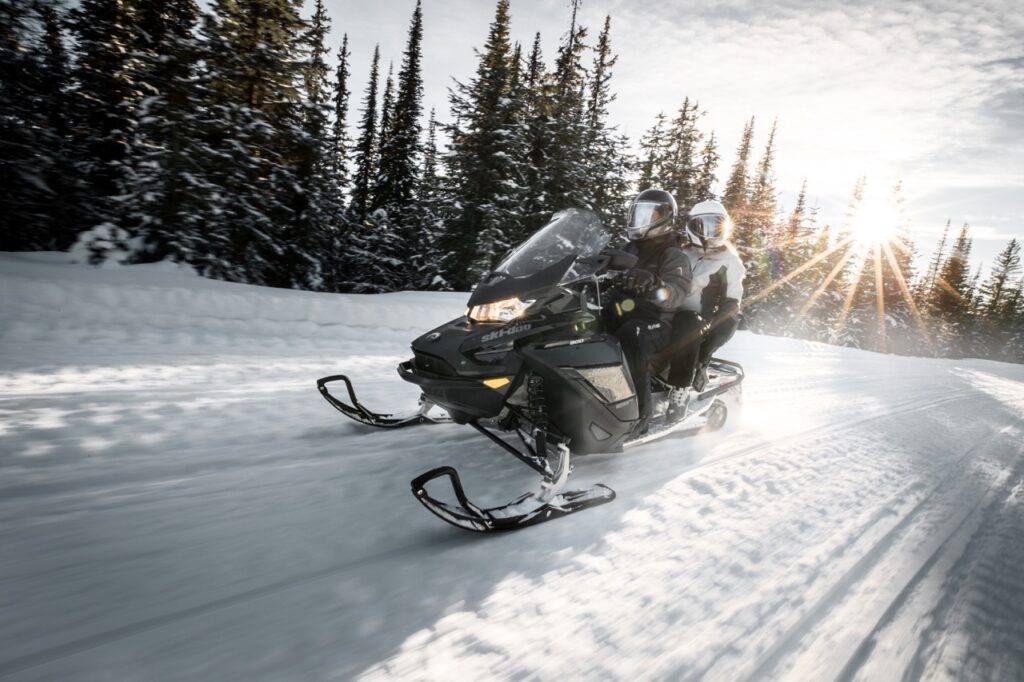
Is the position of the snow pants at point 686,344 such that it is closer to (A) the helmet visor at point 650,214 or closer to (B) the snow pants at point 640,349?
(B) the snow pants at point 640,349

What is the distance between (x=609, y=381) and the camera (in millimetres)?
3307

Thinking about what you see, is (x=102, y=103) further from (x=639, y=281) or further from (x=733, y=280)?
(x=733, y=280)

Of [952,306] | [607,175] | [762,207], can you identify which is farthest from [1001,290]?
[607,175]

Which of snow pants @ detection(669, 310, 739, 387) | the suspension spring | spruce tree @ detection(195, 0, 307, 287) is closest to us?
the suspension spring

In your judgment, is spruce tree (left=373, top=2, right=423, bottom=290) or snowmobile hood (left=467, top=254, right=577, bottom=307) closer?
snowmobile hood (left=467, top=254, right=577, bottom=307)

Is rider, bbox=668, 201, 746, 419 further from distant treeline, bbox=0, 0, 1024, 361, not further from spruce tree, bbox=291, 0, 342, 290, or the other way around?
spruce tree, bbox=291, 0, 342, 290

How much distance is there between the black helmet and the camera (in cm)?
A: 374

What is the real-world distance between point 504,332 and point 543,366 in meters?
0.29

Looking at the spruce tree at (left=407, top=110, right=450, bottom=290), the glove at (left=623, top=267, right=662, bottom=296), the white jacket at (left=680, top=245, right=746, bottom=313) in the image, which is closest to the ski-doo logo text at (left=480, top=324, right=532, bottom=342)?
the glove at (left=623, top=267, right=662, bottom=296)

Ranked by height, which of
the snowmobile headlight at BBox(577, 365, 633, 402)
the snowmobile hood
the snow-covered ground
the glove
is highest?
the glove

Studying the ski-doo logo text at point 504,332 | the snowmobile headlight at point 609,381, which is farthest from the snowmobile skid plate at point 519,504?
the ski-doo logo text at point 504,332

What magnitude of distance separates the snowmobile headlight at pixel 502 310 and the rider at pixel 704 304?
157 cm

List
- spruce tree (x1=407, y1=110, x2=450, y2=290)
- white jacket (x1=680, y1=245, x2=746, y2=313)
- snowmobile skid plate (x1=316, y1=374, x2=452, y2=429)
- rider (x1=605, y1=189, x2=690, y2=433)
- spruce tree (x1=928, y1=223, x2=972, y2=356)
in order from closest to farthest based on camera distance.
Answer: rider (x1=605, y1=189, x2=690, y2=433) → snowmobile skid plate (x1=316, y1=374, x2=452, y2=429) → white jacket (x1=680, y1=245, x2=746, y2=313) → spruce tree (x1=407, y1=110, x2=450, y2=290) → spruce tree (x1=928, y1=223, x2=972, y2=356)

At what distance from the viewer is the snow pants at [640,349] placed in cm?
357
